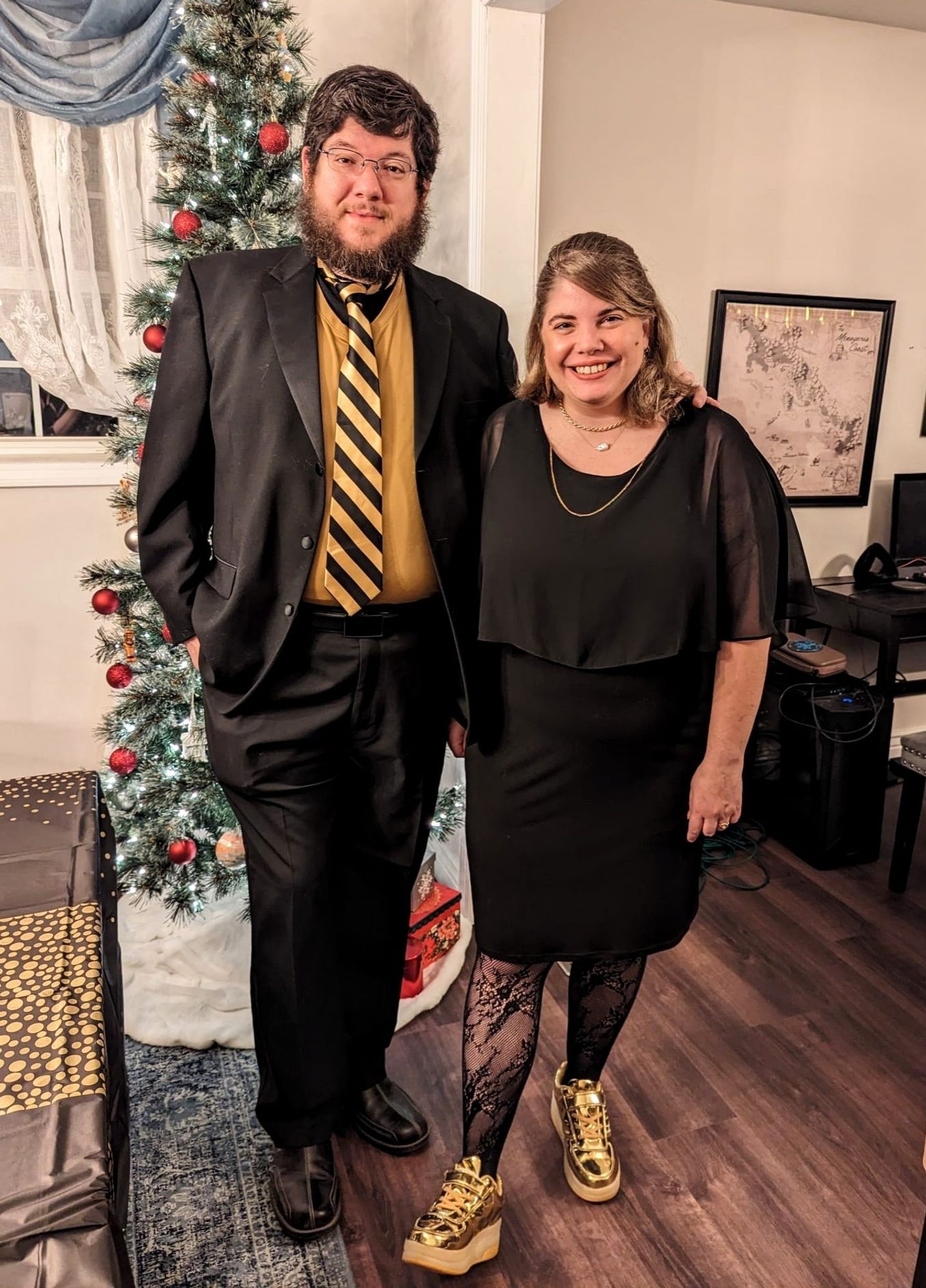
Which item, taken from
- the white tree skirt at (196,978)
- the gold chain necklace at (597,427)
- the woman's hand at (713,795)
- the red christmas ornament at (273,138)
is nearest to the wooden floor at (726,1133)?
the white tree skirt at (196,978)

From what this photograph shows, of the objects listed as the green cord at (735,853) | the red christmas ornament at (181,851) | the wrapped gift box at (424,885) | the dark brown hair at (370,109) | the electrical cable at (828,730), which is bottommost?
the green cord at (735,853)

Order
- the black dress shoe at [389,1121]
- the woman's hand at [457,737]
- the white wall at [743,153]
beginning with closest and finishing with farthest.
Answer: the woman's hand at [457,737]
the black dress shoe at [389,1121]
the white wall at [743,153]

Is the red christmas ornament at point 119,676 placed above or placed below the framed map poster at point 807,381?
below

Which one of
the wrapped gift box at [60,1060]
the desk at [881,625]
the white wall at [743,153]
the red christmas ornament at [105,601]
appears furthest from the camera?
the desk at [881,625]

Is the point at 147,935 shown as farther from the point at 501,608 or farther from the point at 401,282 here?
the point at 401,282

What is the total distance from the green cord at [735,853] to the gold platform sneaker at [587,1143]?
114 centimetres

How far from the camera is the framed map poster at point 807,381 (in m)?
3.15

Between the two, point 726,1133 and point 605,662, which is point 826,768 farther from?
point 605,662

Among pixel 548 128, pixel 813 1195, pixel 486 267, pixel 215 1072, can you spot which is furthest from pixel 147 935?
pixel 548 128

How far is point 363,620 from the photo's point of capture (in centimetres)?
151

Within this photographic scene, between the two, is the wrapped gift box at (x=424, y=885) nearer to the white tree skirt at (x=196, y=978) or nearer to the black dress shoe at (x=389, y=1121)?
the white tree skirt at (x=196, y=978)

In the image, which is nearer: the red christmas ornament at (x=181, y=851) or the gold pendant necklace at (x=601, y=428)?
the gold pendant necklace at (x=601, y=428)

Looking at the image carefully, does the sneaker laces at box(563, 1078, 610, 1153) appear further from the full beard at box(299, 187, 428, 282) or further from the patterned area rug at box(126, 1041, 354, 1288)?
the full beard at box(299, 187, 428, 282)

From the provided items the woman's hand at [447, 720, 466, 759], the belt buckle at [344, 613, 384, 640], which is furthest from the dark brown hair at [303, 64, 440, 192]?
the woman's hand at [447, 720, 466, 759]
